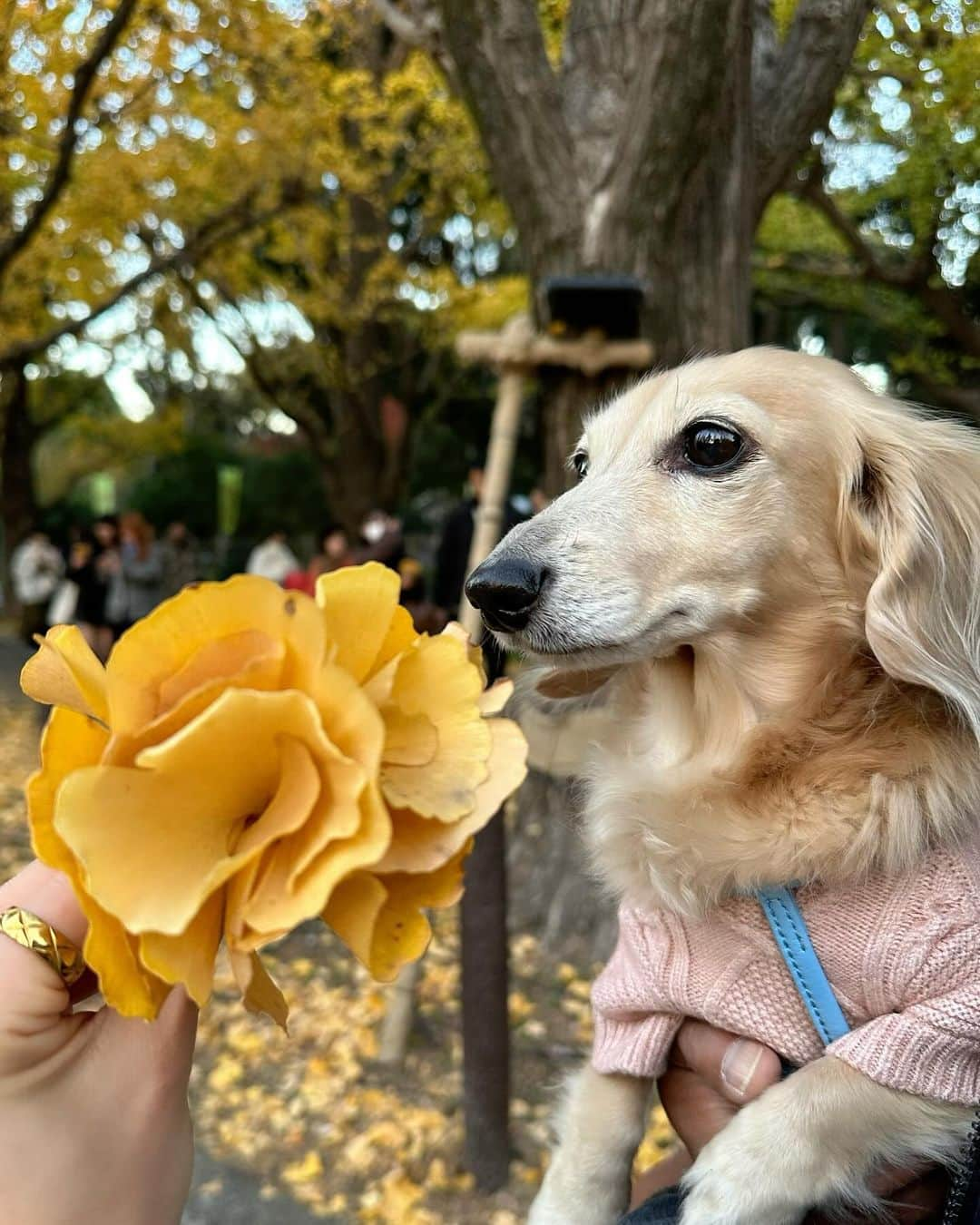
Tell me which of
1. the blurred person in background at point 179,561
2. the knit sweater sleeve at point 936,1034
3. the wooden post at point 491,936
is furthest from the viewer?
the blurred person in background at point 179,561

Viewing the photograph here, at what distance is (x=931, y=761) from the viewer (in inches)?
59.5

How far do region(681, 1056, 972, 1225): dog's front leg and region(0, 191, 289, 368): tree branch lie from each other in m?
10.1

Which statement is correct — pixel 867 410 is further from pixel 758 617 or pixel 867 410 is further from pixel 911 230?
pixel 911 230

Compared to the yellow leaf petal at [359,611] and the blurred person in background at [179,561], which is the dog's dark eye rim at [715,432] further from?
the blurred person in background at [179,561]

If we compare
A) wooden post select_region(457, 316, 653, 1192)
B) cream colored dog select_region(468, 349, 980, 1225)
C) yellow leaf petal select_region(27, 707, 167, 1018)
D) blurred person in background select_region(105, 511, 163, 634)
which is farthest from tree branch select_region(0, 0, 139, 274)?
yellow leaf petal select_region(27, 707, 167, 1018)

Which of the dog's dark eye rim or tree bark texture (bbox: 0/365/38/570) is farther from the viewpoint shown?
tree bark texture (bbox: 0/365/38/570)

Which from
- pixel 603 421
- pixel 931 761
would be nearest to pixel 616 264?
pixel 603 421

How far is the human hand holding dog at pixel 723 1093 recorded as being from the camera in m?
1.46

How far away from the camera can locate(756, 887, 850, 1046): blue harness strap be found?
1425 millimetres

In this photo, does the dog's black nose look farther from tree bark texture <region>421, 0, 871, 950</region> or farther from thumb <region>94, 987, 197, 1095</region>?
tree bark texture <region>421, 0, 871, 950</region>

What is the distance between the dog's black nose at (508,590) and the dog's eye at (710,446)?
41 cm

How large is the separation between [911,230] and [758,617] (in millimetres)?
7639

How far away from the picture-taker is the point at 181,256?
10.2m

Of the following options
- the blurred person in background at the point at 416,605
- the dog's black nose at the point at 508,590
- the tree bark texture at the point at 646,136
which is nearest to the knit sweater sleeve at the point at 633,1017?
the dog's black nose at the point at 508,590
